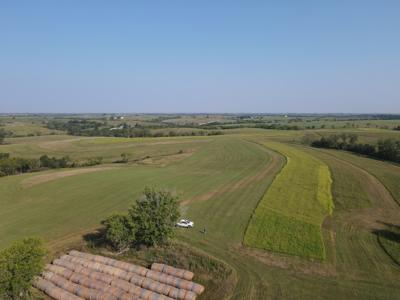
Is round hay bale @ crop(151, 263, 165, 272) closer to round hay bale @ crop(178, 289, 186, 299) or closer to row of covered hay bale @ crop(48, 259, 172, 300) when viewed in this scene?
row of covered hay bale @ crop(48, 259, 172, 300)

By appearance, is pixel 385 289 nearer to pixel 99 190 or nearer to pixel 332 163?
pixel 99 190

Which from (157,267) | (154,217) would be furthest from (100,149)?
(157,267)

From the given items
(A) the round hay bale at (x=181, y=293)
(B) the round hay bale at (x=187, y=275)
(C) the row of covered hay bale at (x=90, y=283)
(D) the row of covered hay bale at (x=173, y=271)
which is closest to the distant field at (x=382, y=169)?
(B) the round hay bale at (x=187, y=275)

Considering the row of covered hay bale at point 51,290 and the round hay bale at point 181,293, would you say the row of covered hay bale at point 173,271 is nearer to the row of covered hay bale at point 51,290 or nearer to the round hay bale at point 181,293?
the round hay bale at point 181,293

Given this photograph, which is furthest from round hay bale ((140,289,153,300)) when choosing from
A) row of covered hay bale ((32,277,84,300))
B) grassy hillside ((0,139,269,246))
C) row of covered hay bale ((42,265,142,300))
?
grassy hillside ((0,139,269,246))

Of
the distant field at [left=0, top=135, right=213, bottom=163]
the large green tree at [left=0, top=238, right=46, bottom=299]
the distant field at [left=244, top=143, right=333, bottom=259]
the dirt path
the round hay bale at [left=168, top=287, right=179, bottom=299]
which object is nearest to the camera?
the large green tree at [left=0, top=238, right=46, bottom=299]

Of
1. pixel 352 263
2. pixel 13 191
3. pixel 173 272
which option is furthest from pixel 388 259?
pixel 13 191

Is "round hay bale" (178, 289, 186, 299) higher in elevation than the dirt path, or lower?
higher
